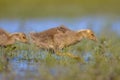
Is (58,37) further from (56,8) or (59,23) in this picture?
(56,8)

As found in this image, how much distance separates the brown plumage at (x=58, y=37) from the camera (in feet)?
29.1

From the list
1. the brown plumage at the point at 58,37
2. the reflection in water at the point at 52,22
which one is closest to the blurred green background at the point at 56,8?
the reflection in water at the point at 52,22

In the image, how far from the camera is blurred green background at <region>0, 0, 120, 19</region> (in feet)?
47.3

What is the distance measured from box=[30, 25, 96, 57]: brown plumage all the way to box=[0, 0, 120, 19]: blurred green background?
458cm

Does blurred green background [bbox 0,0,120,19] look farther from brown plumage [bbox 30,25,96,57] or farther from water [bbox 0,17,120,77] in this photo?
brown plumage [bbox 30,25,96,57]

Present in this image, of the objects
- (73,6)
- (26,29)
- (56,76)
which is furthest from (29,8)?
(56,76)

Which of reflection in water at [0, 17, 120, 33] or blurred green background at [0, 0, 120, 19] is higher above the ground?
blurred green background at [0, 0, 120, 19]

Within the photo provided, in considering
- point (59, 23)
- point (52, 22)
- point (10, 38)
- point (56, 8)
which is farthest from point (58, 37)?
point (56, 8)

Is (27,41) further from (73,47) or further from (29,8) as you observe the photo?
(29,8)

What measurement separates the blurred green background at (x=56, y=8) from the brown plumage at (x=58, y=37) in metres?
4.58

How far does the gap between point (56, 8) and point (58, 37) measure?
Answer: 6693 millimetres

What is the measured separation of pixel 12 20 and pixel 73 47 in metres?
5.05

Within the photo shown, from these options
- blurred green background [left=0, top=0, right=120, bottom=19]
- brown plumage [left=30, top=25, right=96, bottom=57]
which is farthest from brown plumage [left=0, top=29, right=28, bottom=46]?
blurred green background [left=0, top=0, right=120, bottom=19]

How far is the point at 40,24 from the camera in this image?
13.1m
